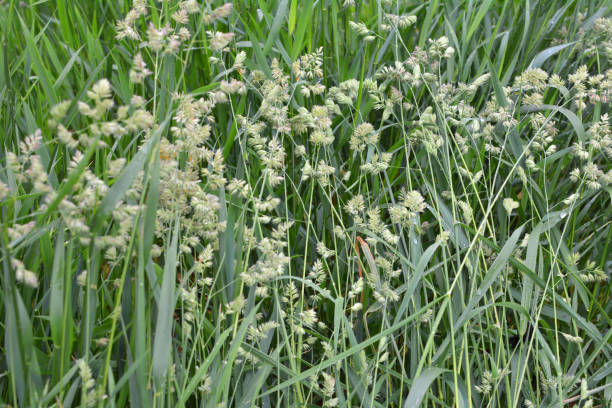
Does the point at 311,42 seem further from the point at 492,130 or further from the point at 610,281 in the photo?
the point at 610,281

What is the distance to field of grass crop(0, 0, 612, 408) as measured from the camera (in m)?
1.28

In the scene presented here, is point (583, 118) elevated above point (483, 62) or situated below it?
below

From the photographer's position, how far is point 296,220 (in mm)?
1879

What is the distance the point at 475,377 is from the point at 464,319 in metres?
0.28

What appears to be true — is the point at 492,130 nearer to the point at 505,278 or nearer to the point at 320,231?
the point at 505,278

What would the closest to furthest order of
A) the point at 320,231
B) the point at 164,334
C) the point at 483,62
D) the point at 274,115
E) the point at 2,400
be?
the point at 164,334
the point at 2,400
the point at 274,115
the point at 320,231
the point at 483,62

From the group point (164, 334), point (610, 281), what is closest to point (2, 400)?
point (164, 334)

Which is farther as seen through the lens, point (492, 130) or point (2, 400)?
point (492, 130)

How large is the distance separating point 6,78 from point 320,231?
97 centimetres

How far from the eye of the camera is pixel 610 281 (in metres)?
1.96

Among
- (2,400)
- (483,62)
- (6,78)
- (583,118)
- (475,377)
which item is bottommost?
(475,377)

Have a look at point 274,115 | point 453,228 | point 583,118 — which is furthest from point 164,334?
point 583,118

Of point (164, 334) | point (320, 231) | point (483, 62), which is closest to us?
point (164, 334)

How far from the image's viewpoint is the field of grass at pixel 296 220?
1.28 metres
